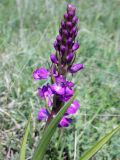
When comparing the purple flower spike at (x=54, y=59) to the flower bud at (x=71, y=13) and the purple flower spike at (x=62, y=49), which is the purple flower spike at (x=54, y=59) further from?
the flower bud at (x=71, y=13)

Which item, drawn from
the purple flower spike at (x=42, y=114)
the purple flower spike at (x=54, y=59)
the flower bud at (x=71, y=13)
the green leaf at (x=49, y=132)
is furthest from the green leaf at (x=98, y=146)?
the flower bud at (x=71, y=13)

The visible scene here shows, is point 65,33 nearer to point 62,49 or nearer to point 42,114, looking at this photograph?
point 62,49

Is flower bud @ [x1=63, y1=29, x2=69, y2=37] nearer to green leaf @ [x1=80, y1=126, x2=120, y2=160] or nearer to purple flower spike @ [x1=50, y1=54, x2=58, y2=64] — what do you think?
purple flower spike @ [x1=50, y1=54, x2=58, y2=64]

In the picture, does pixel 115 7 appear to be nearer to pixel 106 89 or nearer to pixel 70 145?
pixel 106 89

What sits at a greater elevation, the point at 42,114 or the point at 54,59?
the point at 54,59

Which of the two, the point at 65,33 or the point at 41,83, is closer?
the point at 65,33

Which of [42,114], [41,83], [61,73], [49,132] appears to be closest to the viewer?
[49,132]

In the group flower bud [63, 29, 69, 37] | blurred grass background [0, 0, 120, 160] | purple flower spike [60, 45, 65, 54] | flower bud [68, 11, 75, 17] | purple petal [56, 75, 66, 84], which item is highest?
flower bud [68, 11, 75, 17]

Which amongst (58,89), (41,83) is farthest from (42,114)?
(41,83)

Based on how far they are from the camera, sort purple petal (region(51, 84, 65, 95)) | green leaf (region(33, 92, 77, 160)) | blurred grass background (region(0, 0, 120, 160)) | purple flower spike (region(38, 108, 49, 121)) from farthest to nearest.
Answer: blurred grass background (region(0, 0, 120, 160)) < purple flower spike (region(38, 108, 49, 121)) < purple petal (region(51, 84, 65, 95)) < green leaf (region(33, 92, 77, 160))

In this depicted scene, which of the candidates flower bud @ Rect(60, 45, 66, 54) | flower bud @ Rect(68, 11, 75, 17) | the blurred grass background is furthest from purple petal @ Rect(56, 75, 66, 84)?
the blurred grass background
